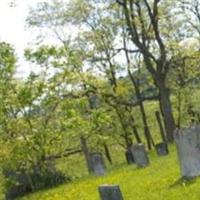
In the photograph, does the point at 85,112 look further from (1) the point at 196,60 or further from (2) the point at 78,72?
(1) the point at 196,60

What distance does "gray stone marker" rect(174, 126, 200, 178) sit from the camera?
53.6ft

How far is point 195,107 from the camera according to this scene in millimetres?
60562

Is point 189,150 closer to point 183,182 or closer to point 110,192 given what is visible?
point 183,182

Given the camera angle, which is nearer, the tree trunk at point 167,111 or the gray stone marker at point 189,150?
the gray stone marker at point 189,150

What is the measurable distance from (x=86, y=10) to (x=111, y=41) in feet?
10.9

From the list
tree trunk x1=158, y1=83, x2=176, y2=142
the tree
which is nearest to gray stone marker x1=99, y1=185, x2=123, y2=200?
the tree

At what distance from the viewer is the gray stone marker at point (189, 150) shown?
16.3 m

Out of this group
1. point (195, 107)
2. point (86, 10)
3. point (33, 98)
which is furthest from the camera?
point (195, 107)

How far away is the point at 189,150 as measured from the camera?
54.5 ft

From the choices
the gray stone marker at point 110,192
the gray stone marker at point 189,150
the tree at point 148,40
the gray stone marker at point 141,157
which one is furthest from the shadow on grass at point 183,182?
the tree at point 148,40

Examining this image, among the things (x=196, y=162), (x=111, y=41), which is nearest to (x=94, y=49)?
(x=111, y=41)

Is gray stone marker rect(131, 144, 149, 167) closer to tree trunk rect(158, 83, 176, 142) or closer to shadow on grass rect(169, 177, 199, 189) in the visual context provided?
shadow on grass rect(169, 177, 199, 189)

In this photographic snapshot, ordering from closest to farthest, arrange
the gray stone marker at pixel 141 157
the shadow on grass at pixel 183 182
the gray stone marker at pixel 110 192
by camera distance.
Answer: the gray stone marker at pixel 110 192
the shadow on grass at pixel 183 182
the gray stone marker at pixel 141 157

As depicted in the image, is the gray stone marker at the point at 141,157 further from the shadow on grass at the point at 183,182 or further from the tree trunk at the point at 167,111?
the tree trunk at the point at 167,111
